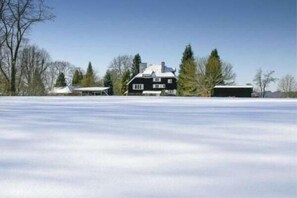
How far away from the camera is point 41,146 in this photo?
2.86 m

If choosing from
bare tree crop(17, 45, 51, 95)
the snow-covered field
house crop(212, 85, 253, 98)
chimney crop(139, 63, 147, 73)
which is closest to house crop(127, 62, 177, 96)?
chimney crop(139, 63, 147, 73)

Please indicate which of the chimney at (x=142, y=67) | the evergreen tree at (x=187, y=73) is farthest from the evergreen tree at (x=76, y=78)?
the evergreen tree at (x=187, y=73)

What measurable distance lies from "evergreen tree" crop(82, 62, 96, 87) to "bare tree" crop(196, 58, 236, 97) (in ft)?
81.1

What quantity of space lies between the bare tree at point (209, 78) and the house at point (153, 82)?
10.2 metres

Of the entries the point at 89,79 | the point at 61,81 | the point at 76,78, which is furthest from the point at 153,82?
the point at 61,81

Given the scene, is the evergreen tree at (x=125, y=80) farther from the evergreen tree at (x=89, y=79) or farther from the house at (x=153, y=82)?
the evergreen tree at (x=89, y=79)

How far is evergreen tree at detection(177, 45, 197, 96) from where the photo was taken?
150 ft

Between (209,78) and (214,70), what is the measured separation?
50.5 inches

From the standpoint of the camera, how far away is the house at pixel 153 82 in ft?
188

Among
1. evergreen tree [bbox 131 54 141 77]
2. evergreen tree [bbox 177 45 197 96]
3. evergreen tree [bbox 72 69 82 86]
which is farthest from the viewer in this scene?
evergreen tree [bbox 72 69 82 86]

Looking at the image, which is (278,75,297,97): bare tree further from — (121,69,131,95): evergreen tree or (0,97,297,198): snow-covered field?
(0,97,297,198): snow-covered field

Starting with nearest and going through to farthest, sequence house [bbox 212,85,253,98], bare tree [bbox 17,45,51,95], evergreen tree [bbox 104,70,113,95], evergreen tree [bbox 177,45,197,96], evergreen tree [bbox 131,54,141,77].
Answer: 1. bare tree [bbox 17,45,51,95]
2. house [bbox 212,85,253,98]
3. evergreen tree [bbox 177,45,197,96]
4. evergreen tree [bbox 131,54,141,77]
5. evergreen tree [bbox 104,70,113,95]

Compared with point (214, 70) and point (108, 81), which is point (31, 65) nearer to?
point (108, 81)

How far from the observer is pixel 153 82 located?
58.4 metres
